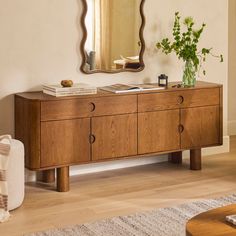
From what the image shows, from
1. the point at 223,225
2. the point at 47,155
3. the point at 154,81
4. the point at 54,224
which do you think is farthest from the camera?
the point at 154,81

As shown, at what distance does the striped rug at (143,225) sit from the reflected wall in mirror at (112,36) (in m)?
1.36

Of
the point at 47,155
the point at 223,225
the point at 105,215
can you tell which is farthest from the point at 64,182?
the point at 223,225

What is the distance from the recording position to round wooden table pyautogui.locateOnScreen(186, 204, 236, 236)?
2.59 m

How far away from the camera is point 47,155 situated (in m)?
4.23

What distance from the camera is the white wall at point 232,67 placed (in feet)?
20.8

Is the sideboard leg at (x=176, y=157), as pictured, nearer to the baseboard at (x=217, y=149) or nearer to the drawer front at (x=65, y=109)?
the baseboard at (x=217, y=149)

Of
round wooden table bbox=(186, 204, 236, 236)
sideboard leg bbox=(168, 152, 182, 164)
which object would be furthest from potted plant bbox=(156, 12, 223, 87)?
round wooden table bbox=(186, 204, 236, 236)

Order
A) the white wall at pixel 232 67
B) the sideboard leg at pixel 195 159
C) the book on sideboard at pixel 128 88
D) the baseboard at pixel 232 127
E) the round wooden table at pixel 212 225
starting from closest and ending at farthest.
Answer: the round wooden table at pixel 212 225
the book on sideboard at pixel 128 88
the sideboard leg at pixel 195 159
the white wall at pixel 232 67
the baseboard at pixel 232 127

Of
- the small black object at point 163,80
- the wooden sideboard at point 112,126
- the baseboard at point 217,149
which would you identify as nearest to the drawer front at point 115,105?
the wooden sideboard at point 112,126

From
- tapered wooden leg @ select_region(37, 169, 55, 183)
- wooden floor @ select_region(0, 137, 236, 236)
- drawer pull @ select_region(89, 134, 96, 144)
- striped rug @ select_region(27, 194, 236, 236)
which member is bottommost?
striped rug @ select_region(27, 194, 236, 236)

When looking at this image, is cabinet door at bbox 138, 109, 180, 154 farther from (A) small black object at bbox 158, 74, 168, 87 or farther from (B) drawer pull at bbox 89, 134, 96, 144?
(B) drawer pull at bbox 89, 134, 96, 144

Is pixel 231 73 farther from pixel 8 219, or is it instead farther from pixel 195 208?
pixel 8 219

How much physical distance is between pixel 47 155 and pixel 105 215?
650 millimetres

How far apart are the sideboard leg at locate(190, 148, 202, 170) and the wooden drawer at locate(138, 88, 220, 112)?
373 mm
